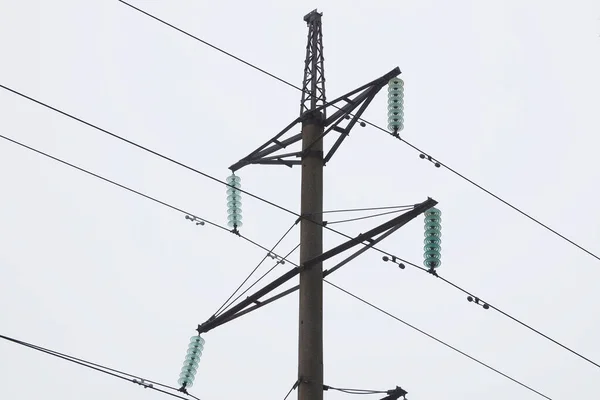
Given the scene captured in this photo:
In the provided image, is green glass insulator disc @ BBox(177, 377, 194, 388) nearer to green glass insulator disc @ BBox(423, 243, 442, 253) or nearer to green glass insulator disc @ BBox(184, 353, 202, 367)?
green glass insulator disc @ BBox(184, 353, 202, 367)

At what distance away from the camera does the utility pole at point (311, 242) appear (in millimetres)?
15250

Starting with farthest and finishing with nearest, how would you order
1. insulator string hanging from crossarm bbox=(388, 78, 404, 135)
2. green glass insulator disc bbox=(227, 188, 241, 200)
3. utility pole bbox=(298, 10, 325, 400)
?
green glass insulator disc bbox=(227, 188, 241, 200) → insulator string hanging from crossarm bbox=(388, 78, 404, 135) → utility pole bbox=(298, 10, 325, 400)

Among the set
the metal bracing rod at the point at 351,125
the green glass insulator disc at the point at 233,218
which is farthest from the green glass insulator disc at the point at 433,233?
the green glass insulator disc at the point at 233,218

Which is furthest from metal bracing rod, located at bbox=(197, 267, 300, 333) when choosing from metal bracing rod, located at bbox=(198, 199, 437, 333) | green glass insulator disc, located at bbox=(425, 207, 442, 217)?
green glass insulator disc, located at bbox=(425, 207, 442, 217)

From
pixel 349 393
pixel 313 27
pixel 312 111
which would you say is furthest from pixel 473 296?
pixel 313 27

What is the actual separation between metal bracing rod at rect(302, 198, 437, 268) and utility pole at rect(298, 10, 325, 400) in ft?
0.61

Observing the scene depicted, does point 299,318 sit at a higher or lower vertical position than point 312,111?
lower

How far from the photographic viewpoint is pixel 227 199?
18906 millimetres

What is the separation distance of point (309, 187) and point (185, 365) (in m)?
3.41

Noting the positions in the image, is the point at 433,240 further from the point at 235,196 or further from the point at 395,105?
the point at 235,196

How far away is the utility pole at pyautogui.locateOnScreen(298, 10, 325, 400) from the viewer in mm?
15250

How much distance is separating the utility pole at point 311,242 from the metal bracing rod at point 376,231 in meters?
0.19

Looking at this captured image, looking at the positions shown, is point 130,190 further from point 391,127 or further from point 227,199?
point 391,127

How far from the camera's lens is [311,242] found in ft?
53.4
